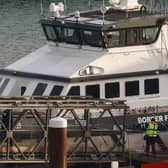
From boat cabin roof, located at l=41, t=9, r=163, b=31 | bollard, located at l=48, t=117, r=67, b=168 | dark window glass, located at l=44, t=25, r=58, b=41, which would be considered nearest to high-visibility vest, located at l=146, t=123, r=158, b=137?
boat cabin roof, located at l=41, t=9, r=163, b=31

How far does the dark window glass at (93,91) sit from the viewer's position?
2294 centimetres

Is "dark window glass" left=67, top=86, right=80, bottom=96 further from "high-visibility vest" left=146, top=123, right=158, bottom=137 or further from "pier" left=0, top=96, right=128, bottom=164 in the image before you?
"high-visibility vest" left=146, top=123, right=158, bottom=137

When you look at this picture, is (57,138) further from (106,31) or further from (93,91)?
(106,31)

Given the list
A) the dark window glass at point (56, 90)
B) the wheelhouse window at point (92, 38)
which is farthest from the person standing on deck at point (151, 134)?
the wheelhouse window at point (92, 38)

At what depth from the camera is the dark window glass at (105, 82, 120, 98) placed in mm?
23062

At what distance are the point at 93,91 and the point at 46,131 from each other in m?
2.28

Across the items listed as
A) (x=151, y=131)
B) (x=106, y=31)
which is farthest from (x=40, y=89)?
(x=151, y=131)

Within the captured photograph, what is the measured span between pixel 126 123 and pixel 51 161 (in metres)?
8.33

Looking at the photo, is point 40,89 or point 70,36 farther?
point 70,36

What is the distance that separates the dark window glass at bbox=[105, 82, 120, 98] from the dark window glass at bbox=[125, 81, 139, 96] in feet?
0.77

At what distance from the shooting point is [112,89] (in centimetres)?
2312

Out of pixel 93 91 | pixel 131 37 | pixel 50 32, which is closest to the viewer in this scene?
pixel 93 91

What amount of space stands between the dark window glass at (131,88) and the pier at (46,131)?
99 centimetres

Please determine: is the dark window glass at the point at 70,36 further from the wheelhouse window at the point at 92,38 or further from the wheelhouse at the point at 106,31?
the wheelhouse window at the point at 92,38
